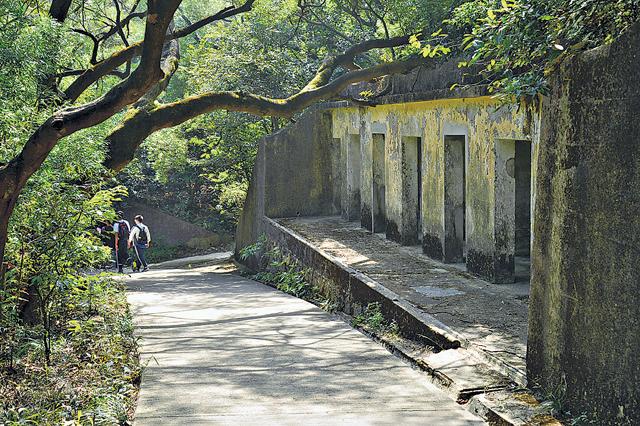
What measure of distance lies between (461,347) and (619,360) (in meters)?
2.82

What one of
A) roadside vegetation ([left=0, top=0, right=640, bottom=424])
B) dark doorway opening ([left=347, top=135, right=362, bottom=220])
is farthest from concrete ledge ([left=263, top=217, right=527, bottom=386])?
dark doorway opening ([left=347, top=135, right=362, bottom=220])

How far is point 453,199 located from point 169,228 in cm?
1565

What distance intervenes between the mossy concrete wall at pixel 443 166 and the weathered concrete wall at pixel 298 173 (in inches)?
49.0

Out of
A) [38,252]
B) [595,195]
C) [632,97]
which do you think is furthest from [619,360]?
[38,252]

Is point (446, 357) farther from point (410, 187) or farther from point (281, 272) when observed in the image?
point (281, 272)

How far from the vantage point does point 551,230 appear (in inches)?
269

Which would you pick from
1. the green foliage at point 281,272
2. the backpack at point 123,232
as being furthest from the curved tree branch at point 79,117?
the backpack at point 123,232

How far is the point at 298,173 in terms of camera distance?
20047 mm

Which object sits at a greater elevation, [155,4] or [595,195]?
[155,4]

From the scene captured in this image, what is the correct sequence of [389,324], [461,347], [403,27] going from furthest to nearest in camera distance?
[403,27] < [389,324] < [461,347]

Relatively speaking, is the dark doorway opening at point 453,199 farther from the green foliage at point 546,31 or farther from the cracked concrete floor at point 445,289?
the green foliage at point 546,31

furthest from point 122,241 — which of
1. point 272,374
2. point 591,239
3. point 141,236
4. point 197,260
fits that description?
point 591,239

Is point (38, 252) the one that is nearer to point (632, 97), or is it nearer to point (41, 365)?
point (41, 365)

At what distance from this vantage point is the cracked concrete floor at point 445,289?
8789mm
